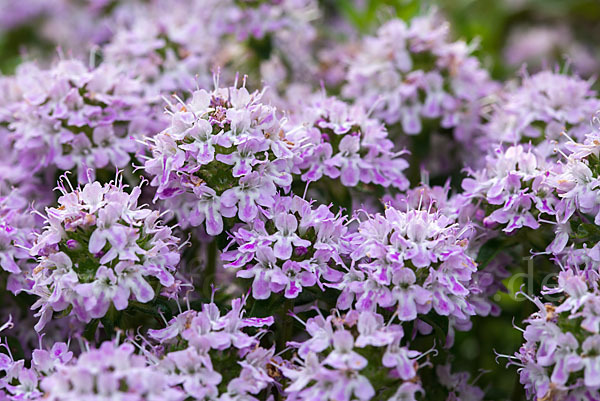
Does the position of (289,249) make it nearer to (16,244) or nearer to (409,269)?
(409,269)

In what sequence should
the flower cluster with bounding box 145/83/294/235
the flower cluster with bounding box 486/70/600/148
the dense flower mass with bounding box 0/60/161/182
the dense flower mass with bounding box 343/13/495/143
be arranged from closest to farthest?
the flower cluster with bounding box 145/83/294/235 < the dense flower mass with bounding box 0/60/161/182 < the flower cluster with bounding box 486/70/600/148 < the dense flower mass with bounding box 343/13/495/143

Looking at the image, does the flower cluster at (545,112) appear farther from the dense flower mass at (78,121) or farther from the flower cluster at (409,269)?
the dense flower mass at (78,121)

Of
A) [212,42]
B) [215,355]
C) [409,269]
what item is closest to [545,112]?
[409,269]

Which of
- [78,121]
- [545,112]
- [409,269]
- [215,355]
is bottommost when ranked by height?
[215,355]

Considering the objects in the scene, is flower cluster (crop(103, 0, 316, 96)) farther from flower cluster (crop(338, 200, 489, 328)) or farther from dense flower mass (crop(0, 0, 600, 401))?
flower cluster (crop(338, 200, 489, 328))

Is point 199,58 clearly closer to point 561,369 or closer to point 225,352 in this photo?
point 225,352

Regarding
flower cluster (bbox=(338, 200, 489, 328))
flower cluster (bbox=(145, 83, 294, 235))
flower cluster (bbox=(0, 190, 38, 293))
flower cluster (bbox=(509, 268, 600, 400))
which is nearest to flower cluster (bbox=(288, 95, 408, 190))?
flower cluster (bbox=(145, 83, 294, 235))
